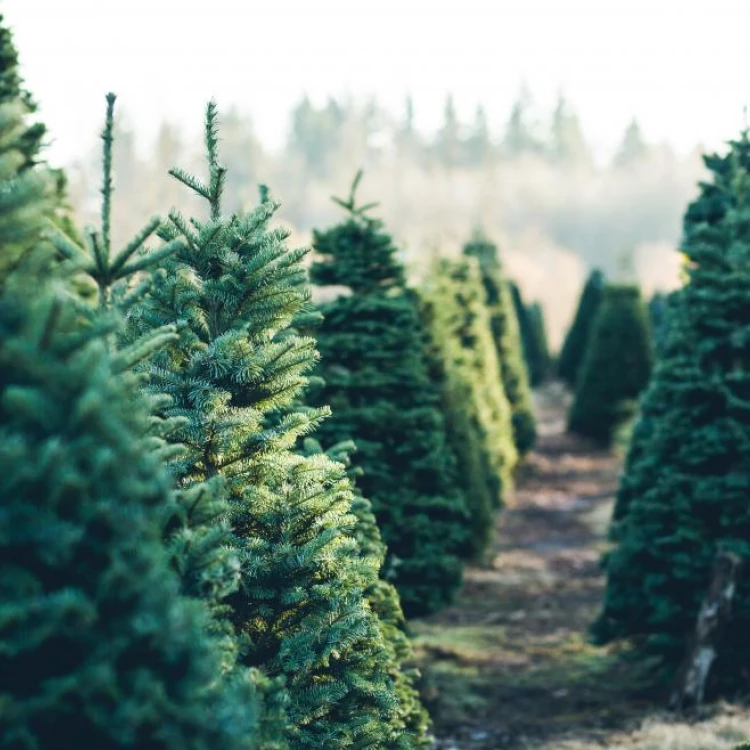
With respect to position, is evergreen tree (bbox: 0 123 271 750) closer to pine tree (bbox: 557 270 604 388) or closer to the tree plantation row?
the tree plantation row

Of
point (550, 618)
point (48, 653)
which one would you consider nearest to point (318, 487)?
point (48, 653)

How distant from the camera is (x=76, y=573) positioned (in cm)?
272

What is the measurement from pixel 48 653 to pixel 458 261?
18.2 m

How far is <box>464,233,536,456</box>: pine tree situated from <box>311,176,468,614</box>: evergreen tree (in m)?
14.2

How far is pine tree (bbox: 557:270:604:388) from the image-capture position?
1323 inches

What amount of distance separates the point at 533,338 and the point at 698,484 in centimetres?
3232

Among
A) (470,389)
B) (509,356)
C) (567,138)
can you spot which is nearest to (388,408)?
(470,389)

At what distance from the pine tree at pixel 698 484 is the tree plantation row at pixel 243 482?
0.03 m

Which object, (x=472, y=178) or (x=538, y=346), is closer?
(x=538, y=346)

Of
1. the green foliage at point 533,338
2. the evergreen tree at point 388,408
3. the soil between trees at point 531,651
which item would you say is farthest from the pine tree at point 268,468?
the green foliage at point 533,338

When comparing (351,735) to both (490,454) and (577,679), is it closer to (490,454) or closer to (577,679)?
(577,679)

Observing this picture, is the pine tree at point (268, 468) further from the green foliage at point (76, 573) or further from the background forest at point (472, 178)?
the background forest at point (472, 178)

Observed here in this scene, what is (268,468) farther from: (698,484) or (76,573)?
(698,484)

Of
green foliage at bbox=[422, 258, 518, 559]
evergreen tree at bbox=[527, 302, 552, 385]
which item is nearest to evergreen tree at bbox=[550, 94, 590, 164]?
evergreen tree at bbox=[527, 302, 552, 385]
